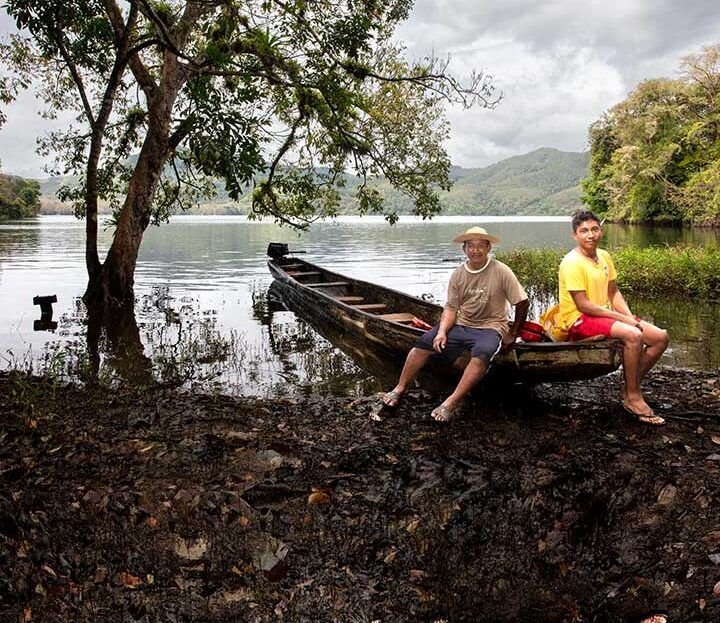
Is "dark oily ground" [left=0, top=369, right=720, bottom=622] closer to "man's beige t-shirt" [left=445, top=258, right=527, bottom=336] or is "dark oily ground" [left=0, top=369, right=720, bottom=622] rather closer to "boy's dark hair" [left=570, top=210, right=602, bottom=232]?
"man's beige t-shirt" [left=445, top=258, right=527, bottom=336]

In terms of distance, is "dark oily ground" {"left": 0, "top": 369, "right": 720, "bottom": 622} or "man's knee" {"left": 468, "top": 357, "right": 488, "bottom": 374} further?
"man's knee" {"left": 468, "top": 357, "right": 488, "bottom": 374}

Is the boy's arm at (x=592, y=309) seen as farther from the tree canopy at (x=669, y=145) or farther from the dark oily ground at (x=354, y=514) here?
the tree canopy at (x=669, y=145)

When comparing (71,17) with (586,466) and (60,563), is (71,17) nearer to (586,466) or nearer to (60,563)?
(60,563)

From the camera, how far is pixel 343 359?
11.1 m

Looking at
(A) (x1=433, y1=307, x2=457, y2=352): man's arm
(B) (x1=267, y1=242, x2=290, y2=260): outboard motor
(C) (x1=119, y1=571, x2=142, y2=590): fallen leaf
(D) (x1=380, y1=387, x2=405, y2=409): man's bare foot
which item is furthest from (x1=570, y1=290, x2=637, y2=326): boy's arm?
(B) (x1=267, y1=242, x2=290, y2=260): outboard motor

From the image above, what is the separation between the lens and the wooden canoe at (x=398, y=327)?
6.52 m

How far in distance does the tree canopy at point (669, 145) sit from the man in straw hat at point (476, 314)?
3618 centimetres

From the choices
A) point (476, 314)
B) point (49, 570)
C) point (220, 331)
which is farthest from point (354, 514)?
point (220, 331)

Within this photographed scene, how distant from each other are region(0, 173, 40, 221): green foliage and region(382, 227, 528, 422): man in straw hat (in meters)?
89.9

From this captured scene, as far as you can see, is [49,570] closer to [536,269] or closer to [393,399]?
[393,399]

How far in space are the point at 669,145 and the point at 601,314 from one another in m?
49.1

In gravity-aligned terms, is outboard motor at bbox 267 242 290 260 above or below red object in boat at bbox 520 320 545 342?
above

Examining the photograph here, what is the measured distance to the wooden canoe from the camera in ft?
21.4

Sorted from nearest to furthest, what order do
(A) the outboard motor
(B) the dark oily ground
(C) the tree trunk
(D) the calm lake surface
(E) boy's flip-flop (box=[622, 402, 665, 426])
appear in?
1. (B) the dark oily ground
2. (E) boy's flip-flop (box=[622, 402, 665, 426])
3. (D) the calm lake surface
4. (C) the tree trunk
5. (A) the outboard motor
